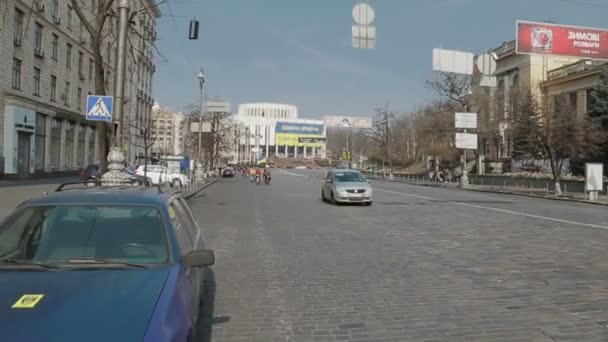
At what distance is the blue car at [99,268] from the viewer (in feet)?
9.65

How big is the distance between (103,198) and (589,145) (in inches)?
1640

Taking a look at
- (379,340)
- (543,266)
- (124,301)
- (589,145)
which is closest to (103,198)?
(124,301)

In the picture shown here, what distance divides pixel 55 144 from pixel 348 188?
28.9 m

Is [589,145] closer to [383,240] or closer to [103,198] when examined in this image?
[383,240]

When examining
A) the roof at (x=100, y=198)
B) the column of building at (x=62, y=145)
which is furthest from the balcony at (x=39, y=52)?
the roof at (x=100, y=198)

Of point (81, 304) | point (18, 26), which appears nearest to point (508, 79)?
point (18, 26)

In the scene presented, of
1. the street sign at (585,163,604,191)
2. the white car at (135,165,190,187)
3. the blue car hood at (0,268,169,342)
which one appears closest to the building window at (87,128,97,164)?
the white car at (135,165,190,187)

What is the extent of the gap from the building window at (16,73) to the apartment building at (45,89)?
0.06 m

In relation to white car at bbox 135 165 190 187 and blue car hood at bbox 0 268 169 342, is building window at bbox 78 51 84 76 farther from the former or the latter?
blue car hood at bbox 0 268 169 342

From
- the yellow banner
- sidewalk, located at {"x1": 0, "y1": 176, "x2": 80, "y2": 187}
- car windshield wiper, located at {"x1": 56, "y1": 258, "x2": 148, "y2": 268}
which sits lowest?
sidewalk, located at {"x1": 0, "y1": 176, "x2": 80, "y2": 187}

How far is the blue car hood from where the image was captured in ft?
9.32

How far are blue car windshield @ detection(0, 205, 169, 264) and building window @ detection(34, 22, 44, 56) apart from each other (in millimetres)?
37982

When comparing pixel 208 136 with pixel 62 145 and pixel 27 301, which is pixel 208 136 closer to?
pixel 62 145

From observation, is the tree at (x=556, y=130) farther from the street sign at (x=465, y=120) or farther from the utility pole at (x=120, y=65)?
the utility pole at (x=120, y=65)
